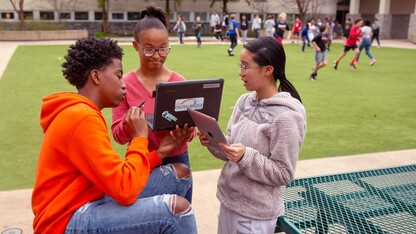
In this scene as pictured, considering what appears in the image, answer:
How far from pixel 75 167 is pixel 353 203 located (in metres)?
2.02

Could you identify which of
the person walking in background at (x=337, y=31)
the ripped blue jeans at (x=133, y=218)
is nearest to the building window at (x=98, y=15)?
the person walking in background at (x=337, y=31)

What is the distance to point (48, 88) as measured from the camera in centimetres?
1077

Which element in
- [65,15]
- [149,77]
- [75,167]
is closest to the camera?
[75,167]

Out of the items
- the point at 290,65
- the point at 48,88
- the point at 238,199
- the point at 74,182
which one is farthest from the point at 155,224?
the point at 290,65

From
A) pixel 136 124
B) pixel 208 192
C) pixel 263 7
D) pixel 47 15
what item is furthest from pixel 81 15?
pixel 136 124

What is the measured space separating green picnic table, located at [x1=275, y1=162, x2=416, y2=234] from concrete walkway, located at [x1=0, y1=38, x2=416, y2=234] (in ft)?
3.21

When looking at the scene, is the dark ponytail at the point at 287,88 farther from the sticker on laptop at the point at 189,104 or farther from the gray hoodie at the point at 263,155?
the sticker on laptop at the point at 189,104

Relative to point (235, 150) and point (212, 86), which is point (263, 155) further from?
point (212, 86)

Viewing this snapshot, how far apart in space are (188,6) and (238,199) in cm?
4240

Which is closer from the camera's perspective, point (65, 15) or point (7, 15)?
point (7, 15)

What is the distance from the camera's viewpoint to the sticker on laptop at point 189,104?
7.91 feet

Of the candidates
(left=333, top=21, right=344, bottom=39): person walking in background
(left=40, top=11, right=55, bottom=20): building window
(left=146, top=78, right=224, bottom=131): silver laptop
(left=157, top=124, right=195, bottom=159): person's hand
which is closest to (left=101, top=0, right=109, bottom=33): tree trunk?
(left=40, top=11, right=55, bottom=20): building window

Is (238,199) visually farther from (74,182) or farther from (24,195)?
(24,195)

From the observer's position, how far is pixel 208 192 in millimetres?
4488
